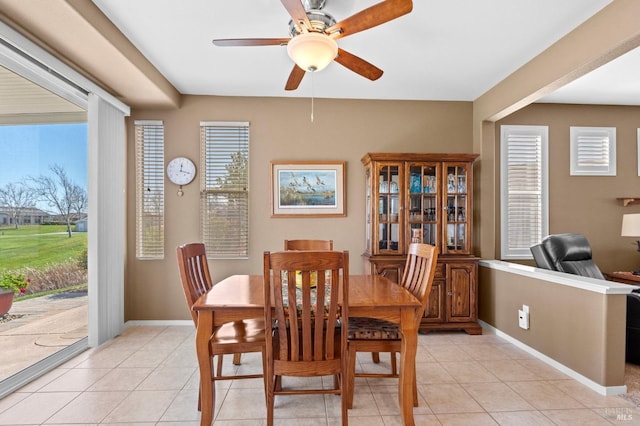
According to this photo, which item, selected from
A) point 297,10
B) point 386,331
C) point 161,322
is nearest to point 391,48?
point 297,10

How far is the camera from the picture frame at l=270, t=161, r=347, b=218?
387 cm

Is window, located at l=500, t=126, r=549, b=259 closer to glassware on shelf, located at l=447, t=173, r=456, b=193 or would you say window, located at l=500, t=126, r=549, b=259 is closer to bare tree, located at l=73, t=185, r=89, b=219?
glassware on shelf, located at l=447, t=173, r=456, b=193

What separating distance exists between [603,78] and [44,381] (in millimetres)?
5473

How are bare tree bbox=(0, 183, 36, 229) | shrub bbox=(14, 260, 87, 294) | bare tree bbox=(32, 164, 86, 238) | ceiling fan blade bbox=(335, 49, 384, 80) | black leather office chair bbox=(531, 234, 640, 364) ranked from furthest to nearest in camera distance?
black leather office chair bbox=(531, 234, 640, 364) → bare tree bbox=(32, 164, 86, 238) → shrub bbox=(14, 260, 87, 294) → bare tree bbox=(0, 183, 36, 229) → ceiling fan blade bbox=(335, 49, 384, 80)

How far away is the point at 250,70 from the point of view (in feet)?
10.5

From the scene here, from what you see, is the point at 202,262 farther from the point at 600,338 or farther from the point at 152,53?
the point at 600,338

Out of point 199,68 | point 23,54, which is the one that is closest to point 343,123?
point 199,68

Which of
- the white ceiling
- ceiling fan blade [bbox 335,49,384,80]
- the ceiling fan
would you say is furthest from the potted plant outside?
ceiling fan blade [bbox 335,49,384,80]

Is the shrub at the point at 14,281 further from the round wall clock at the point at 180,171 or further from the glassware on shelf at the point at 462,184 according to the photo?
the glassware on shelf at the point at 462,184

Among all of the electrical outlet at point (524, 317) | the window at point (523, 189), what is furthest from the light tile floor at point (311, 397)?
the window at point (523, 189)

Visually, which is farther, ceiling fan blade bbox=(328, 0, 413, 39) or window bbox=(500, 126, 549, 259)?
window bbox=(500, 126, 549, 259)

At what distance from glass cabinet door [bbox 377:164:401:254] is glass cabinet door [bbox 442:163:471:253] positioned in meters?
0.54

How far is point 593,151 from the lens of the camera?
13.3ft

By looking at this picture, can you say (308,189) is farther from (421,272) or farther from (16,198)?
(16,198)
